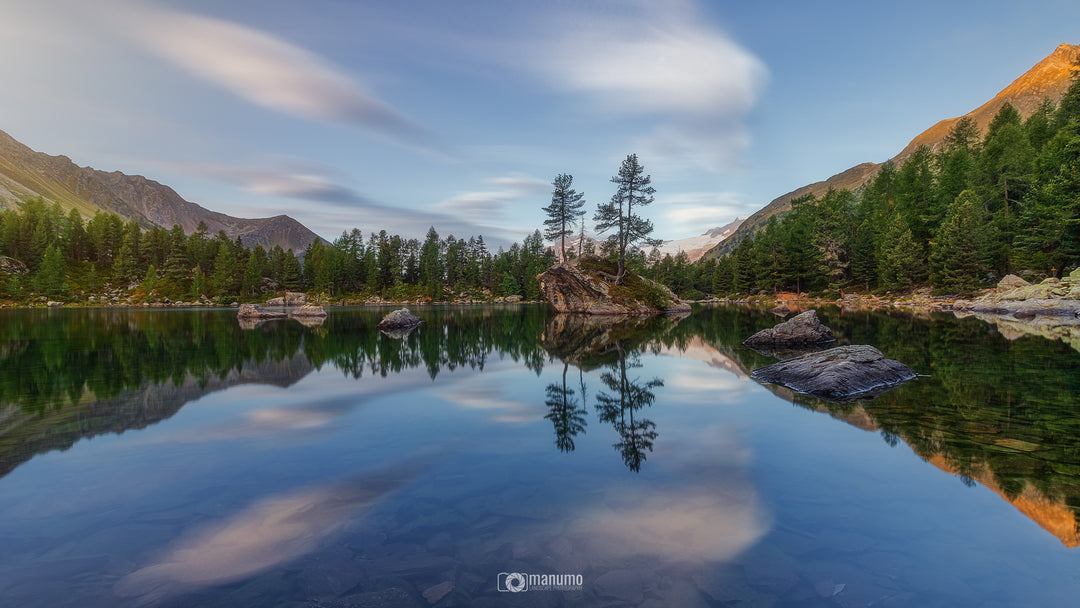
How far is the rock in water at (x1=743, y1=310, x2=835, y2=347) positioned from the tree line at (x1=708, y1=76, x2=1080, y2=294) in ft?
141

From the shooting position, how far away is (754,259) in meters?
99.5

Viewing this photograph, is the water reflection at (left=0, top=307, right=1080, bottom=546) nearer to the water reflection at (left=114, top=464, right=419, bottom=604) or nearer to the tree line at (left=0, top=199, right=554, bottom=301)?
the water reflection at (left=114, top=464, right=419, bottom=604)

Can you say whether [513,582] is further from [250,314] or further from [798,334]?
[250,314]

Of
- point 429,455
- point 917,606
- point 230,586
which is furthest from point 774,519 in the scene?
point 230,586

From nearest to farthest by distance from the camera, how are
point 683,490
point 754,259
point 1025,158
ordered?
1. point 683,490
2. point 1025,158
3. point 754,259

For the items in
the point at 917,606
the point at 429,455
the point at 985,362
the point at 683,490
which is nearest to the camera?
the point at 917,606

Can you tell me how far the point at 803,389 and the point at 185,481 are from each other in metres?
15.4

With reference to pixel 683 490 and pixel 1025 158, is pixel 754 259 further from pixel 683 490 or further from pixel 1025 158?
pixel 683 490

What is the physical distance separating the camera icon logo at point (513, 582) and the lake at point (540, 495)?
Answer: 2 centimetres

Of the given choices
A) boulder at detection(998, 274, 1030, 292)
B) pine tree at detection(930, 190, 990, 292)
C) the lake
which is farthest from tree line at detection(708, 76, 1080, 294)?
the lake

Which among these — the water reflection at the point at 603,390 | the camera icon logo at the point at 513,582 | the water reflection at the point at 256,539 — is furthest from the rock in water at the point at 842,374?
the water reflection at the point at 256,539

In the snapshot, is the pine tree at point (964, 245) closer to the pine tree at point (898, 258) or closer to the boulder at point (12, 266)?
the pine tree at point (898, 258)

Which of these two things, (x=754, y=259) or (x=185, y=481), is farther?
(x=754, y=259)

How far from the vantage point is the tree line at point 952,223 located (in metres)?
49.5
